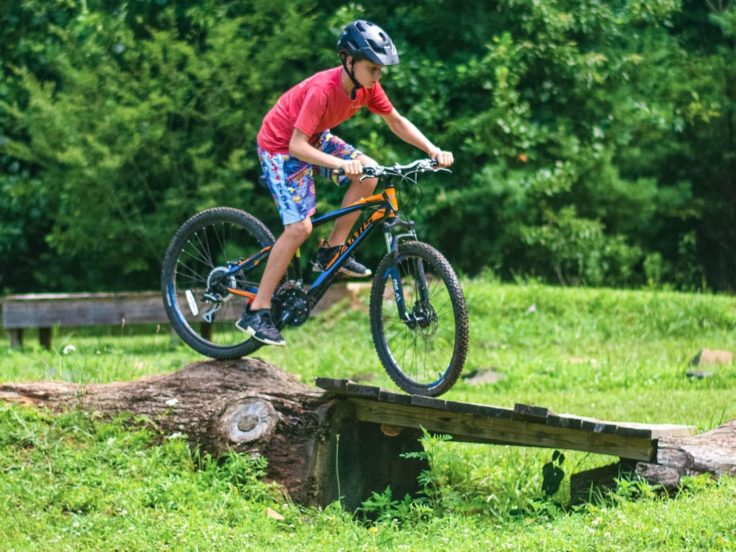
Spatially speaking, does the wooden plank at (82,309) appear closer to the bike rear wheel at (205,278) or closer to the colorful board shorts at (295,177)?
the bike rear wheel at (205,278)

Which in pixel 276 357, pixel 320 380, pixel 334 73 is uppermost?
pixel 334 73

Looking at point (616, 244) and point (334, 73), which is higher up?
A: point (334, 73)

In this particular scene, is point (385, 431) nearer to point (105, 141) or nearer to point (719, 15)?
point (105, 141)

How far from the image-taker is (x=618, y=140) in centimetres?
1502

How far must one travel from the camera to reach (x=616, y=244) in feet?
50.1

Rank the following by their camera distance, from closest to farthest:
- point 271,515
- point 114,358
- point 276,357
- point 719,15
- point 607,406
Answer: point 271,515 → point 607,406 → point 114,358 → point 276,357 → point 719,15

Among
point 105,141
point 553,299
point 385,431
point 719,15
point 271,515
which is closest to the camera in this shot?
point 271,515

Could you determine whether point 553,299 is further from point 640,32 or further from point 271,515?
point 271,515

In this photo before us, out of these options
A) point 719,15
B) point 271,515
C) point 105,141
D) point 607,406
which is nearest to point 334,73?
point 271,515

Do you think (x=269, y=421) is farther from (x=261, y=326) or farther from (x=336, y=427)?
(x=261, y=326)

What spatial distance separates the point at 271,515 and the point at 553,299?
21.7ft

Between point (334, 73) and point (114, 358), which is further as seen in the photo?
point (114, 358)

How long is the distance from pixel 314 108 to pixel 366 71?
37cm

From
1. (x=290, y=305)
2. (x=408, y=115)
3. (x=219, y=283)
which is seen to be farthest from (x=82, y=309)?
(x=290, y=305)
